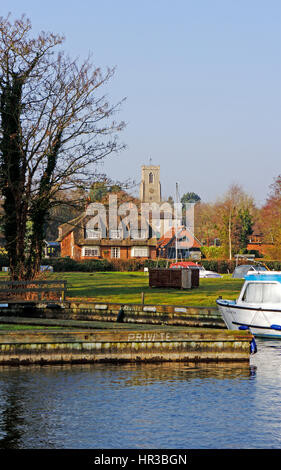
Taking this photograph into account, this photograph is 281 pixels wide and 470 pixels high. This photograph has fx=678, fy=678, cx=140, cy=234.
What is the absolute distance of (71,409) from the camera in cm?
1770

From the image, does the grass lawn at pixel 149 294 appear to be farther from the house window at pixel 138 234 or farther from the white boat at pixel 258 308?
the house window at pixel 138 234

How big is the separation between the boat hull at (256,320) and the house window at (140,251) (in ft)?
260

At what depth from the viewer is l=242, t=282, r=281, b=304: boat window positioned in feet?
99.9

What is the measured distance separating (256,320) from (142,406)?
13083 millimetres

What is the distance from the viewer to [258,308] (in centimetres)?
3005

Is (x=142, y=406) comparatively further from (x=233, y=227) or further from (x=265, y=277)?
(x=233, y=227)

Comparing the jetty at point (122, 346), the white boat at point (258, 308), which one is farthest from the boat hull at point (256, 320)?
the jetty at point (122, 346)

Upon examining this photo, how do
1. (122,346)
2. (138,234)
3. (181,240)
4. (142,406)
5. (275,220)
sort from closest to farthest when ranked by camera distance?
1. (142,406)
2. (122,346)
3. (275,220)
4. (138,234)
5. (181,240)

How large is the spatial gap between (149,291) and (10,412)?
99.9ft

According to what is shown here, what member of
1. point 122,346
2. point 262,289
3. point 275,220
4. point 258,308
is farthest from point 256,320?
point 275,220

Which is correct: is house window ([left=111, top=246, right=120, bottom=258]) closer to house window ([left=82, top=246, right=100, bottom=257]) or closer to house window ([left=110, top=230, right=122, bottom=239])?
house window ([left=110, top=230, right=122, bottom=239])

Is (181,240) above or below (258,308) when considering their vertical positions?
above

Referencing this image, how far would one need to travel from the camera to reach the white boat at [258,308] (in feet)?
97.4

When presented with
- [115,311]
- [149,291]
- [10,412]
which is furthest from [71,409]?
[149,291]
